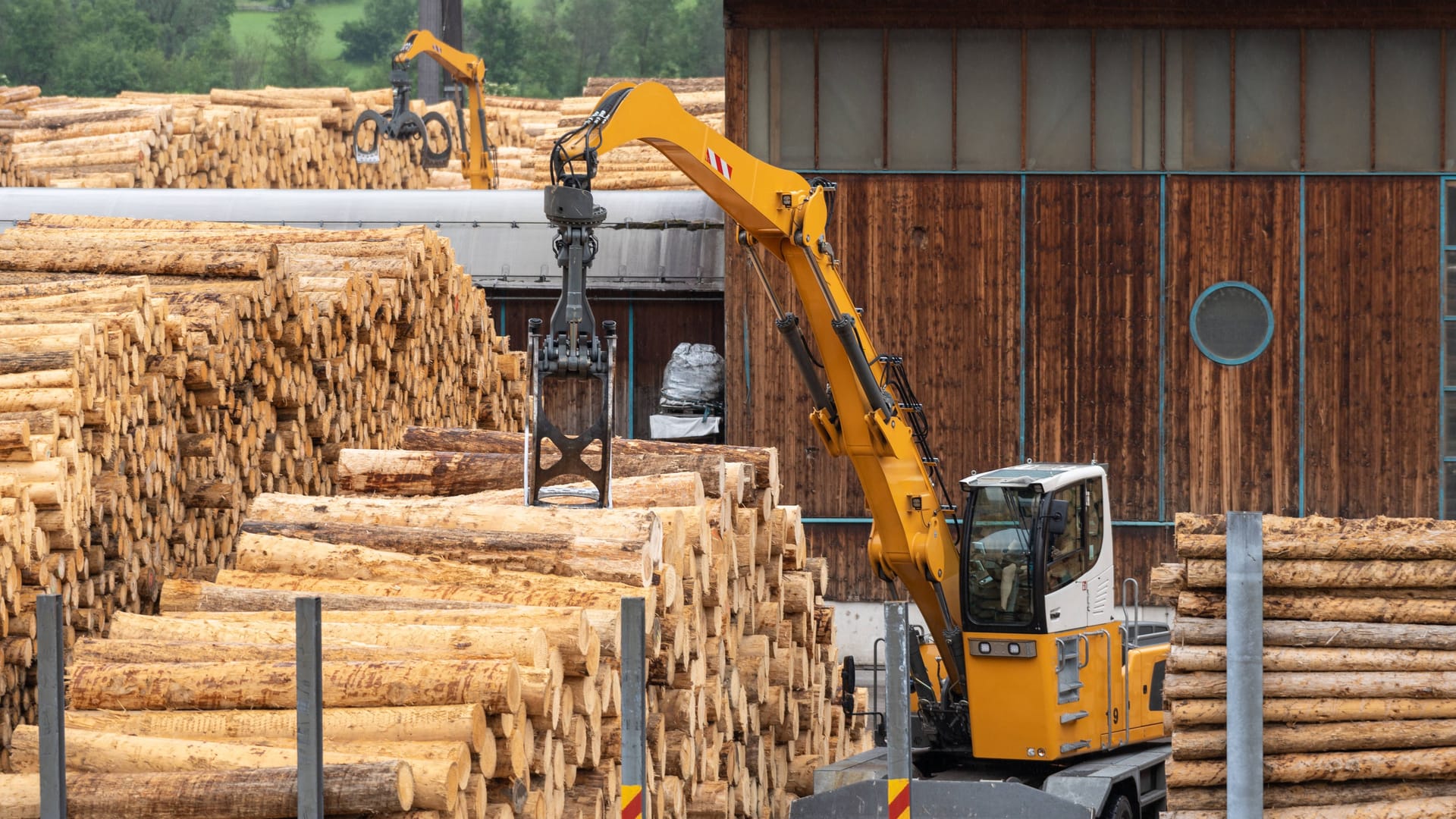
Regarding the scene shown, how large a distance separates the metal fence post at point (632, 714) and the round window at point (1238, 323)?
13.7 meters

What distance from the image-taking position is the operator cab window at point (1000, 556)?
43.6ft

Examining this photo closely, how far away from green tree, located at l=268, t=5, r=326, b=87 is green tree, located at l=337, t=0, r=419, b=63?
24.1 feet

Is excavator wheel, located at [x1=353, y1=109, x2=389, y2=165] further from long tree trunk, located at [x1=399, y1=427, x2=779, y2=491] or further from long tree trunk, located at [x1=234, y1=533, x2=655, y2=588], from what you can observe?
long tree trunk, located at [x1=234, y1=533, x2=655, y2=588]

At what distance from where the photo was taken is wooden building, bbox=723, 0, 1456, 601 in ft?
70.4

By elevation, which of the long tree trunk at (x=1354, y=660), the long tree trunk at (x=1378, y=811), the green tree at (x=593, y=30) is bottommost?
the long tree trunk at (x=1378, y=811)

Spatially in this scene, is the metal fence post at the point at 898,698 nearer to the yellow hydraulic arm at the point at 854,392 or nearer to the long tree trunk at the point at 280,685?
the long tree trunk at the point at 280,685

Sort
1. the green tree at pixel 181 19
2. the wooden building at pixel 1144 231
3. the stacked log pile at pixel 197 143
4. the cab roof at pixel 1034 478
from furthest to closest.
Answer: the green tree at pixel 181 19, the stacked log pile at pixel 197 143, the wooden building at pixel 1144 231, the cab roof at pixel 1034 478

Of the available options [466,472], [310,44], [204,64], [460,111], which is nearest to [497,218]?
[460,111]

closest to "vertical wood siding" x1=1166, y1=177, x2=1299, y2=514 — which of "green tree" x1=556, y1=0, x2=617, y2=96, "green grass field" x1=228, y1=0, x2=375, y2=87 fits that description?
"green grass field" x1=228, y1=0, x2=375, y2=87

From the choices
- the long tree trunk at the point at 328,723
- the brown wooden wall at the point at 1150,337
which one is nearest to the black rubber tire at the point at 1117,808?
the long tree trunk at the point at 328,723

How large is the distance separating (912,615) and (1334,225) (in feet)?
21.3

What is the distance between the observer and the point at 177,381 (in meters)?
13.8

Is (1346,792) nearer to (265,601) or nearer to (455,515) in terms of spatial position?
(455,515)

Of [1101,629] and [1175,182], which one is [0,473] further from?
[1175,182]
